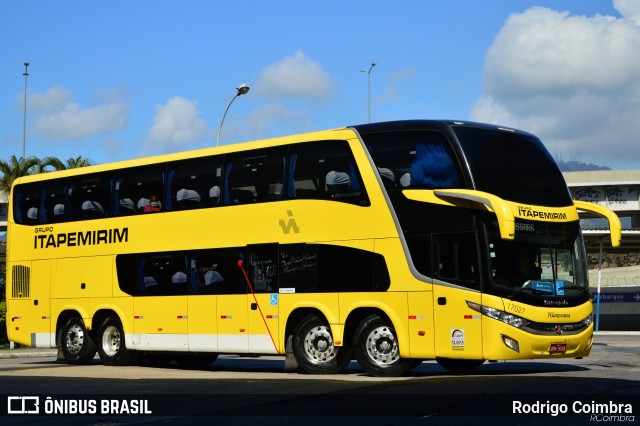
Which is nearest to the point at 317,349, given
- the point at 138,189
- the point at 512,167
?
the point at 512,167

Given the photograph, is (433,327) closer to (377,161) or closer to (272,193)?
(377,161)

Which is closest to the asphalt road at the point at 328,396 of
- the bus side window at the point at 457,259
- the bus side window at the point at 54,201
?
the bus side window at the point at 457,259

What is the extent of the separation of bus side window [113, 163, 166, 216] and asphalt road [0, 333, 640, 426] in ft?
12.9

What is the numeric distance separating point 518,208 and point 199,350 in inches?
311

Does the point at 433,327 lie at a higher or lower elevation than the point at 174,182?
lower

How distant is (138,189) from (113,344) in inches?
146

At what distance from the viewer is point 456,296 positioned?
55.9 ft

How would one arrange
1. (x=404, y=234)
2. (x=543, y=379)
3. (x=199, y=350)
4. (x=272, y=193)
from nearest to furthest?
(x=543, y=379) < (x=404, y=234) < (x=272, y=193) < (x=199, y=350)

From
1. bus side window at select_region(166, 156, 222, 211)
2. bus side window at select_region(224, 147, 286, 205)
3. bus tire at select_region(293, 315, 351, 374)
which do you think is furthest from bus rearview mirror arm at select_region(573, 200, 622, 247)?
bus side window at select_region(166, 156, 222, 211)

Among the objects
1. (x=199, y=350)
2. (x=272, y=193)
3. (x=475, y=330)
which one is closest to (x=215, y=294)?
(x=199, y=350)

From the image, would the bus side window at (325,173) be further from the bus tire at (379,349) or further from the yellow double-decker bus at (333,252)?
the bus tire at (379,349)

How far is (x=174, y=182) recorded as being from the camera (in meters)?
21.9

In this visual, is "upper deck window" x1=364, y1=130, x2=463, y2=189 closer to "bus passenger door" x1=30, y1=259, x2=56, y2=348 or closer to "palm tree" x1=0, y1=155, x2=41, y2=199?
"bus passenger door" x1=30, y1=259, x2=56, y2=348

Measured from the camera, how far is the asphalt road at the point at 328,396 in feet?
37.2
